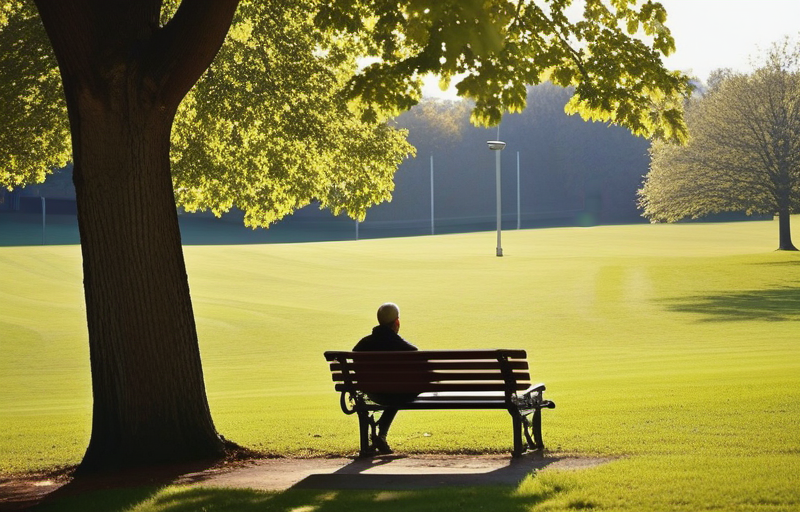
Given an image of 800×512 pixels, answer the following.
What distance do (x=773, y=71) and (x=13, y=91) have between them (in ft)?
153

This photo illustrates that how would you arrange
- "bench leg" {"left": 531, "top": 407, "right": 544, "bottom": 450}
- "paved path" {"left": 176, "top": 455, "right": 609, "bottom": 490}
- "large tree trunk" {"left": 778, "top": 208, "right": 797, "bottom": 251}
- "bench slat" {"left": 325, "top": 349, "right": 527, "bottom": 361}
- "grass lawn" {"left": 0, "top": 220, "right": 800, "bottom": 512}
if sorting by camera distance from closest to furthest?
"grass lawn" {"left": 0, "top": 220, "right": 800, "bottom": 512} < "paved path" {"left": 176, "top": 455, "right": 609, "bottom": 490} < "bench slat" {"left": 325, "top": 349, "right": 527, "bottom": 361} < "bench leg" {"left": 531, "top": 407, "right": 544, "bottom": 450} < "large tree trunk" {"left": 778, "top": 208, "right": 797, "bottom": 251}

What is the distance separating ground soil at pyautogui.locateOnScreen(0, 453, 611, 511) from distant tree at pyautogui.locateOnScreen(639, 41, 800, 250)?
4547 cm

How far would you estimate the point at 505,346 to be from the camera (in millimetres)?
26922

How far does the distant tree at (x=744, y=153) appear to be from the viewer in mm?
52156

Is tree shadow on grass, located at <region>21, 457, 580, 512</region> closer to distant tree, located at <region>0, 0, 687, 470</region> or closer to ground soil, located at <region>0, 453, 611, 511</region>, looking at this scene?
ground soil, located at <region>0, 453, 611, 511</region>

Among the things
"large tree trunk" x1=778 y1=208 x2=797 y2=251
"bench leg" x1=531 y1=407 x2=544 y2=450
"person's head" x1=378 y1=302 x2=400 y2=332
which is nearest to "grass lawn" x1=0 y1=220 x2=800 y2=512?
"bench leg" x1=531 y1=407 x2=544 y2=450

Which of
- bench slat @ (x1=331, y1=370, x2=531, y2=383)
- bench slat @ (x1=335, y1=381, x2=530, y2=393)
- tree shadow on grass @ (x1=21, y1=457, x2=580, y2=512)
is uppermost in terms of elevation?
bench slat @ (x1=331, y1=370, x2=531, y2=383)

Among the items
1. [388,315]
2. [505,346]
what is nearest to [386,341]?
[388,315]

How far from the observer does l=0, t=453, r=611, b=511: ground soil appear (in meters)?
7.52

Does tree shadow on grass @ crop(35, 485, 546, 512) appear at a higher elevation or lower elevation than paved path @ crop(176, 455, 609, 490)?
higher

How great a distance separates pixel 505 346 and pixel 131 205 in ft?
61.9

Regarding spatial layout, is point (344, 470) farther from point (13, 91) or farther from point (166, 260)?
point (13, 91)

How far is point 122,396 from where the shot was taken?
898cm

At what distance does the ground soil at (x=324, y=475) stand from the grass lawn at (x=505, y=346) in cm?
43
